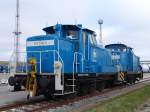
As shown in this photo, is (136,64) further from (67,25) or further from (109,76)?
(67,25)

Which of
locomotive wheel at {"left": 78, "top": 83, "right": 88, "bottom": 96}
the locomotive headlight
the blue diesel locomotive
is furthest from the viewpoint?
locomotive wheel at {"left": 78, "top": 83, "right": 88, "bottom": 96}

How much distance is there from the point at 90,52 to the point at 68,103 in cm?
410

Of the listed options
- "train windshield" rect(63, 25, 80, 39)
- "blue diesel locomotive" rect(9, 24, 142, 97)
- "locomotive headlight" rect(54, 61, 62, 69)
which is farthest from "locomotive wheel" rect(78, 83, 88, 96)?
"locomotive headlight" rect(54, 61, 62, 69)

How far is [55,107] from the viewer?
46.2ft

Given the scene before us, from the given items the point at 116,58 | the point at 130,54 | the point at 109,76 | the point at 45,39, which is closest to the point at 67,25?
the point at 45,39

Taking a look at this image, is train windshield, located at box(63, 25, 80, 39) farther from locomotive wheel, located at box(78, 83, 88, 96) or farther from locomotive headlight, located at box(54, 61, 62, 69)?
locomotive headlight, located at box(54, 61, 62, 69)

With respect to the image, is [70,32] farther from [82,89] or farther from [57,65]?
[82,89]

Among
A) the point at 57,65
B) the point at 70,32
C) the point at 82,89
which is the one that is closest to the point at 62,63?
the point at 57,65

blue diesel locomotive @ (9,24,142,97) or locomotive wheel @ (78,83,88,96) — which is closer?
blue diesel locomotive @ (9,24,142,97)

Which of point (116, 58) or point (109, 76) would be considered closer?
point (109, 76)

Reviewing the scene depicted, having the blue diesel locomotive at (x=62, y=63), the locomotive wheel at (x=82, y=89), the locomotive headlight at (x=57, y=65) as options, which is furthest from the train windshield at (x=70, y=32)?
the locomotive headlight at (x=57, y=65)

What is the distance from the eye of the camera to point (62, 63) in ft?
51.2

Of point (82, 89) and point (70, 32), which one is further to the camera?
point (82, 89)

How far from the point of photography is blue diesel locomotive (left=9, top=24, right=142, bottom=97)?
15.3 m
